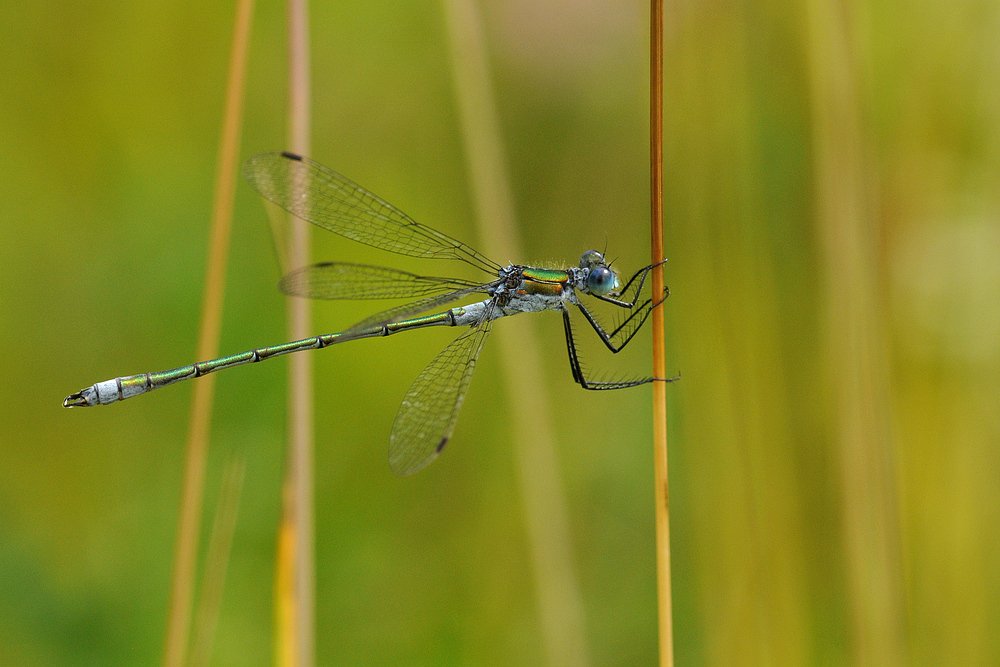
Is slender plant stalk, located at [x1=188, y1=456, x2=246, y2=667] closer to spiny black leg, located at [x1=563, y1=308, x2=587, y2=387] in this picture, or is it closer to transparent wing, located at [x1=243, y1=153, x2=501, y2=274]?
transparent wing, located at [x1=243, y1=153, x2=501, y2=274]

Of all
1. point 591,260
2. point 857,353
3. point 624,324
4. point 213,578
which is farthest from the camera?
point 591,260

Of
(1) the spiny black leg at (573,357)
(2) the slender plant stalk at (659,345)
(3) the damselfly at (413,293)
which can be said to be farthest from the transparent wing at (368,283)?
(2) the slender plant stalk at (659,345)

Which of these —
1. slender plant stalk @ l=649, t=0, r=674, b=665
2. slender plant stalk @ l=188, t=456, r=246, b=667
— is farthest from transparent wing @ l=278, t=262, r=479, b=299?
slender plant stalk @ l=649, t=0, r=674, b=665

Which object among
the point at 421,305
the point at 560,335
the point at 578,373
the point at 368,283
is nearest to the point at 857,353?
the point at 578,373

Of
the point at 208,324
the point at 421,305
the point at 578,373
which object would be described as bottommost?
the point at 578,373

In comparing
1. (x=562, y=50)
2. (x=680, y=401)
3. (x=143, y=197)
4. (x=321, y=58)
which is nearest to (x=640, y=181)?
(x=562, y=50)

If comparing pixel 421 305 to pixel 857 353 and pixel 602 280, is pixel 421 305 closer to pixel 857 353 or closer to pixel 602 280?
pixel 602 280
